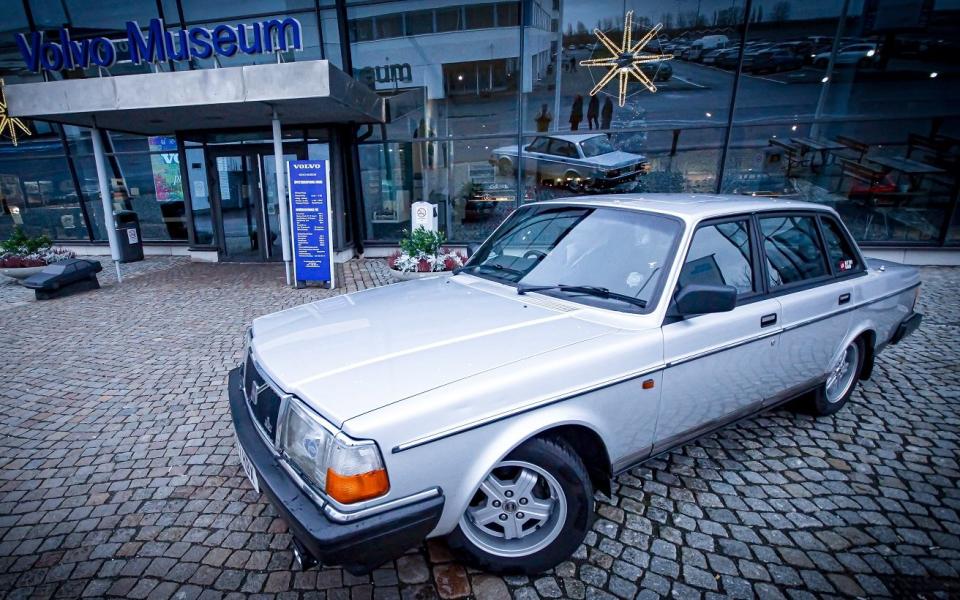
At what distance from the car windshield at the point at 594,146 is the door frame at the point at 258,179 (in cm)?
648

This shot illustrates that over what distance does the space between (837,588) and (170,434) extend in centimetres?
460

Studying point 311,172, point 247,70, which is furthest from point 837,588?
point 247,70

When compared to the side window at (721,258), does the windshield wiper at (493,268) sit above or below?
below

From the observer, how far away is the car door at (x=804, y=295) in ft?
9.93

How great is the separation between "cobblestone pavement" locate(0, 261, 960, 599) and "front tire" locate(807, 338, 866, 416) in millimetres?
139

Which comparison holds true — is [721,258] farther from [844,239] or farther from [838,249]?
[844,239]

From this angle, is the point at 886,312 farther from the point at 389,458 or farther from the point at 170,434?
the point at 170,434

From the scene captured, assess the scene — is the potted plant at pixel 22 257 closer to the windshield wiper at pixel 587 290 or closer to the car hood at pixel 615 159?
the windshield wiper at pixel 587 290

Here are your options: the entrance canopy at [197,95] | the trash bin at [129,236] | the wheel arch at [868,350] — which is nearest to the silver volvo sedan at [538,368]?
the wheel arch at [868,350]

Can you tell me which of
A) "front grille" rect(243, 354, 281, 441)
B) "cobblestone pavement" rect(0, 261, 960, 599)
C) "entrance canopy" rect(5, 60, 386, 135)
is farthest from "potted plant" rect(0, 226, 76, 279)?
"front grille" rect(243, 354, 281, 441)

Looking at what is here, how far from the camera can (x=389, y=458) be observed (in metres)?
1.77

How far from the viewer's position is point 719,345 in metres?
2.62

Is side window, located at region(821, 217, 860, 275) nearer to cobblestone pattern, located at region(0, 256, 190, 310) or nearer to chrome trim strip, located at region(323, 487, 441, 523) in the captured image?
chrome trim strip, located at region(323, 487, 441, 523)

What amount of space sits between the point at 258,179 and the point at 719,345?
10.8 metres
